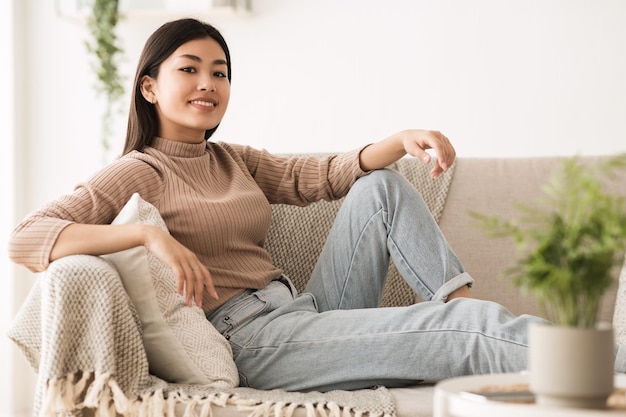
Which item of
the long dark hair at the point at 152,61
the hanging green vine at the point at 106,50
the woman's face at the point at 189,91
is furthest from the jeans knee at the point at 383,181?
the hanging green vine at the point at 106,50

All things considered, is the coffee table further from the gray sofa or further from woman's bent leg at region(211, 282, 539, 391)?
the gray sofa

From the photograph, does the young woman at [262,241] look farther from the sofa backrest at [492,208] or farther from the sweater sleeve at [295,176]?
the sofa backrest at [492,208]

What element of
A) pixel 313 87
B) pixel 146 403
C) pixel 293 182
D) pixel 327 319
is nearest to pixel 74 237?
pixel 146 403

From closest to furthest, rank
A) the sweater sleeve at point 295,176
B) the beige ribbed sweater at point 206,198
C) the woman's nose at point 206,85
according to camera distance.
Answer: the beige ribbed sweater at point 206,198 → the woman's nose at point 206,85 → the sweater sleeve at point 295,176

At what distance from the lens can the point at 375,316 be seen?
1.58 meters

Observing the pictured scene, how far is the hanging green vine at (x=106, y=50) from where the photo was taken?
9.60ft

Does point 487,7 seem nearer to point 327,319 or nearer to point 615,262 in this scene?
point 327,319

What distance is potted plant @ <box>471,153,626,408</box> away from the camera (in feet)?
2.91

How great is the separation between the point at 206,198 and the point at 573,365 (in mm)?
1063

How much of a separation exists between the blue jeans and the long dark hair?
44cm

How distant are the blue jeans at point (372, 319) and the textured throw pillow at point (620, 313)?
0.38 meters

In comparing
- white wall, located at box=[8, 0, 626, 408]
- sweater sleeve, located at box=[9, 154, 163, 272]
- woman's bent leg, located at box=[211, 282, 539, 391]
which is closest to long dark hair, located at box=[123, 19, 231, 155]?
sweater sleeve, located at box=[9, 154, 163, 272]

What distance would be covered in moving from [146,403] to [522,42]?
73.5 inches

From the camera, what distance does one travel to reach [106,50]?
Result: 2930mm
